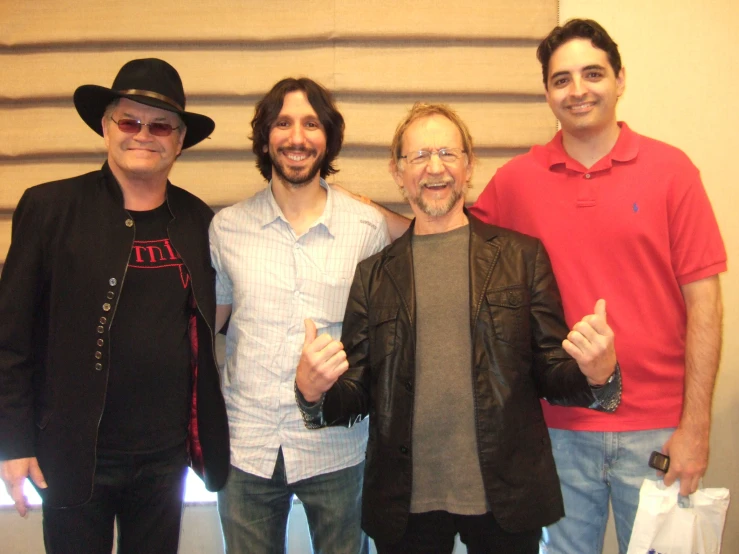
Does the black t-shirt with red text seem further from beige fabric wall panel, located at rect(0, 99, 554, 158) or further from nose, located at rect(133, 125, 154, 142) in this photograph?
beige fabric wall panel, located at rect(0, 99, 554, 158)

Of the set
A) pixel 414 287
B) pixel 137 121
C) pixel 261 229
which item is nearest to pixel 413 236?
pixel 414 287

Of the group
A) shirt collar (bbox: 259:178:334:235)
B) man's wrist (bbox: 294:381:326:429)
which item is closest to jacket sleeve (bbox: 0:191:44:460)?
shirt collar (bbox: 259:178:334:235)

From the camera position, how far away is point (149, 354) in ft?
5.15

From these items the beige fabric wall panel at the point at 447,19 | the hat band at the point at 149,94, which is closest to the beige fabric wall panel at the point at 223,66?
the beige fabric wall panel at the point at 447,19

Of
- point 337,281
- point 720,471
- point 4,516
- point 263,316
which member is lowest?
point 4,516

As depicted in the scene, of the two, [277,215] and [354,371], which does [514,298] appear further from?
[277,215]

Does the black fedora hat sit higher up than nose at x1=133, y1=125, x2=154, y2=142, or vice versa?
the black fedora hat

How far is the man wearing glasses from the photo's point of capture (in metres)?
1.35

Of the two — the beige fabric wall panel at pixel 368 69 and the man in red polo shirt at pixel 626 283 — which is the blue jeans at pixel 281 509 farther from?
the beige fabric wall panel at pixel 368 69

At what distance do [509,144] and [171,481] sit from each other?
5.76 feet

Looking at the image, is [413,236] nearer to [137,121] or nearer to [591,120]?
[591,120]

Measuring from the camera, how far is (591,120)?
5.24 feet

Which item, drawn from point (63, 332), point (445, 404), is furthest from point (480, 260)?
point (63, 332)

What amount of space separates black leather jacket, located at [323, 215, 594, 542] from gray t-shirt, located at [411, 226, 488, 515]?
26 mm
